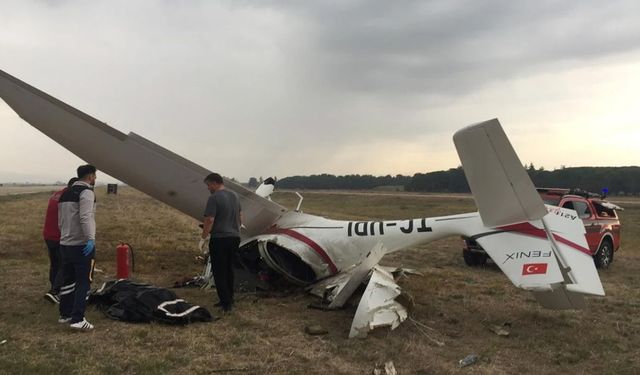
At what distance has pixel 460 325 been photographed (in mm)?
6504

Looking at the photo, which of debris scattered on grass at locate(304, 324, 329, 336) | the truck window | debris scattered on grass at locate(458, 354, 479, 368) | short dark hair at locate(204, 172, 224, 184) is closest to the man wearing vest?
short dark hair at locate(204, 172, 224, 184)

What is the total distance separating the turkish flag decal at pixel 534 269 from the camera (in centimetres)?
554

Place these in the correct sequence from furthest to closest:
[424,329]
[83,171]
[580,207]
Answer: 1. [580,207]
2. [424,329]
3. [83,171]

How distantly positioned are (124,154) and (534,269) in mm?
6414

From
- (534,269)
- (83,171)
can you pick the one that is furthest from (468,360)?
(83,171)

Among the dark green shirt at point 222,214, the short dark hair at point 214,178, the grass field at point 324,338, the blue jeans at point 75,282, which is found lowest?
the grass field at point 324,338

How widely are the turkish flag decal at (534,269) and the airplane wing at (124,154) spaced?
4475mm

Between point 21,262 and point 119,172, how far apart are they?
337cm

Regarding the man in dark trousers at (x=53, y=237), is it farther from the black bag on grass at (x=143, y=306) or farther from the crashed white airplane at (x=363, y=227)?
the crashed white airplane at (x=363, y=227)

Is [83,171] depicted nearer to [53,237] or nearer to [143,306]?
[53,237]

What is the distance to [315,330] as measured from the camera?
5.91m

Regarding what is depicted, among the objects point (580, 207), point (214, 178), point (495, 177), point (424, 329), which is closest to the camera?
point (495, 177)

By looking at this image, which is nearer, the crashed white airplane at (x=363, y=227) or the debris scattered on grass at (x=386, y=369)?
the debris scattered on grass at (x=386, y=369)

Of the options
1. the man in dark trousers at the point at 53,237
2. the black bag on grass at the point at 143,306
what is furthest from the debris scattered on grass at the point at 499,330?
the man in dark trousers at the point at 53,237
